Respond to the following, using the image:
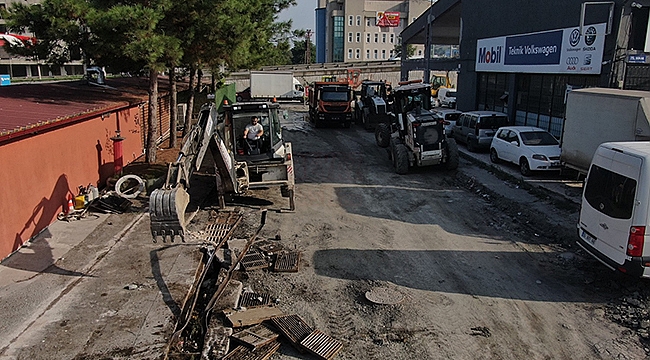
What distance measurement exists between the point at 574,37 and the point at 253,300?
671 inches

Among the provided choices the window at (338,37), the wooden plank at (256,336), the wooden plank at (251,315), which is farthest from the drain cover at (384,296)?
the window at (338,37)

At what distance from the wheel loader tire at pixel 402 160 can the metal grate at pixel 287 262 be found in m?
8.25

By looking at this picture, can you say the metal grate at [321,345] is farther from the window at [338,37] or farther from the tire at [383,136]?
the window at [338,37]

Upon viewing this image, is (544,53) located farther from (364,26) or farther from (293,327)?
(364,26)

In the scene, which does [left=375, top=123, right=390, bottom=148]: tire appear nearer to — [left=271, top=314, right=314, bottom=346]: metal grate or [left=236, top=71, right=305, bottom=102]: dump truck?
[left=271, top=314, right=314, bottom=346]: metal grate

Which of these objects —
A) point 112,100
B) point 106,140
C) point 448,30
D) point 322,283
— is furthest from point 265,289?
point 448,30

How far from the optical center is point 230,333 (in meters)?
7.32

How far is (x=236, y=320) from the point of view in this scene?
24.9 ft

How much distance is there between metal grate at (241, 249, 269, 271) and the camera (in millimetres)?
9735

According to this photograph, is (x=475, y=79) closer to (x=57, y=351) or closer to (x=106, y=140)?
(x=106, y=140)

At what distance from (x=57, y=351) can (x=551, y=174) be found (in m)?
15.2

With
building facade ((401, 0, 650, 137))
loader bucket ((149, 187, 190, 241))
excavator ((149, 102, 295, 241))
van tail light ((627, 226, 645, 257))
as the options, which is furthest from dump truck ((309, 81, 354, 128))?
van tail light ((627, 226, 645, 257))

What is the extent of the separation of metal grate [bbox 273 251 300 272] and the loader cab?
4.04 meters

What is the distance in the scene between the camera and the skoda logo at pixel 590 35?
18.3 metres
